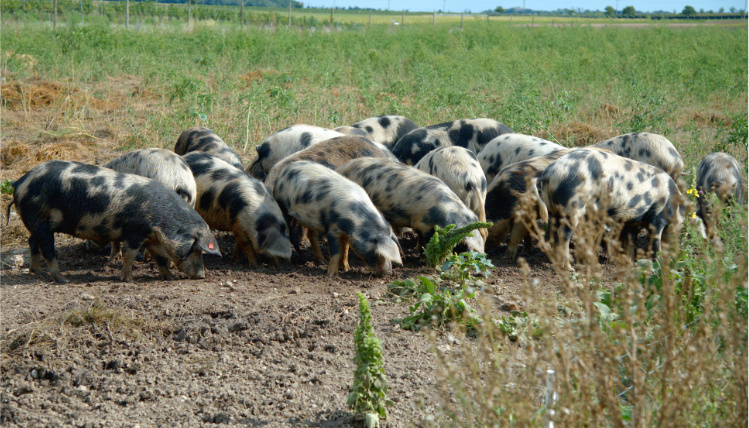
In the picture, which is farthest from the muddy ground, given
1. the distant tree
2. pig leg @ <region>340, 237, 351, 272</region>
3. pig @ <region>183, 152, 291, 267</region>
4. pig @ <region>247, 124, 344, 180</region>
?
the distant tree

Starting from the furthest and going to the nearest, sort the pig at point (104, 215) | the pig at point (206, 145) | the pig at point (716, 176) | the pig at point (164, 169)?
the pig at point (206, 145), the pig at point (716, 176), the pig at point (164, 169), the pig at point (104, 215)

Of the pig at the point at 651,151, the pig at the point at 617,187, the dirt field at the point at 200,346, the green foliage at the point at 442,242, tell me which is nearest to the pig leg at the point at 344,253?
the dirt field at the point at 200,346

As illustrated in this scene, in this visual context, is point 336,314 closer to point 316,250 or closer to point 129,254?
point 316,250

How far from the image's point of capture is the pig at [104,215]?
5.89 metres

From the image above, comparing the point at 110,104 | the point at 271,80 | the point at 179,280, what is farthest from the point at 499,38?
the point at 179,280

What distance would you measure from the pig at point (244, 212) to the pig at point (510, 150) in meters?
2.85

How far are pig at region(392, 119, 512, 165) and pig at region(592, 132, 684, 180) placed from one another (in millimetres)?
1634

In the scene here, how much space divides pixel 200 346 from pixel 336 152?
372cm

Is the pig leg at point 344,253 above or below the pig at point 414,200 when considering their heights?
below

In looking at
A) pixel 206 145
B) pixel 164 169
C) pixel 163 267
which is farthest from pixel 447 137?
pixel 163 267

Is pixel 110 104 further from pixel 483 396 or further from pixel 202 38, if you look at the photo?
pixel 483 396

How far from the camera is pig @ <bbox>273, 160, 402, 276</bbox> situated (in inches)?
244

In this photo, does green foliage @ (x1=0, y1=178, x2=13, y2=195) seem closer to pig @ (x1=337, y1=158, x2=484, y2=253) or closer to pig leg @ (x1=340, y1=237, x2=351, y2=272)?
pig @ (x1=337, y1=158, x2=484, y2=253)

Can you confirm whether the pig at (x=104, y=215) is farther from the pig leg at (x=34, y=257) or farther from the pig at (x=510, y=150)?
the pig at (x=510, y=150)
